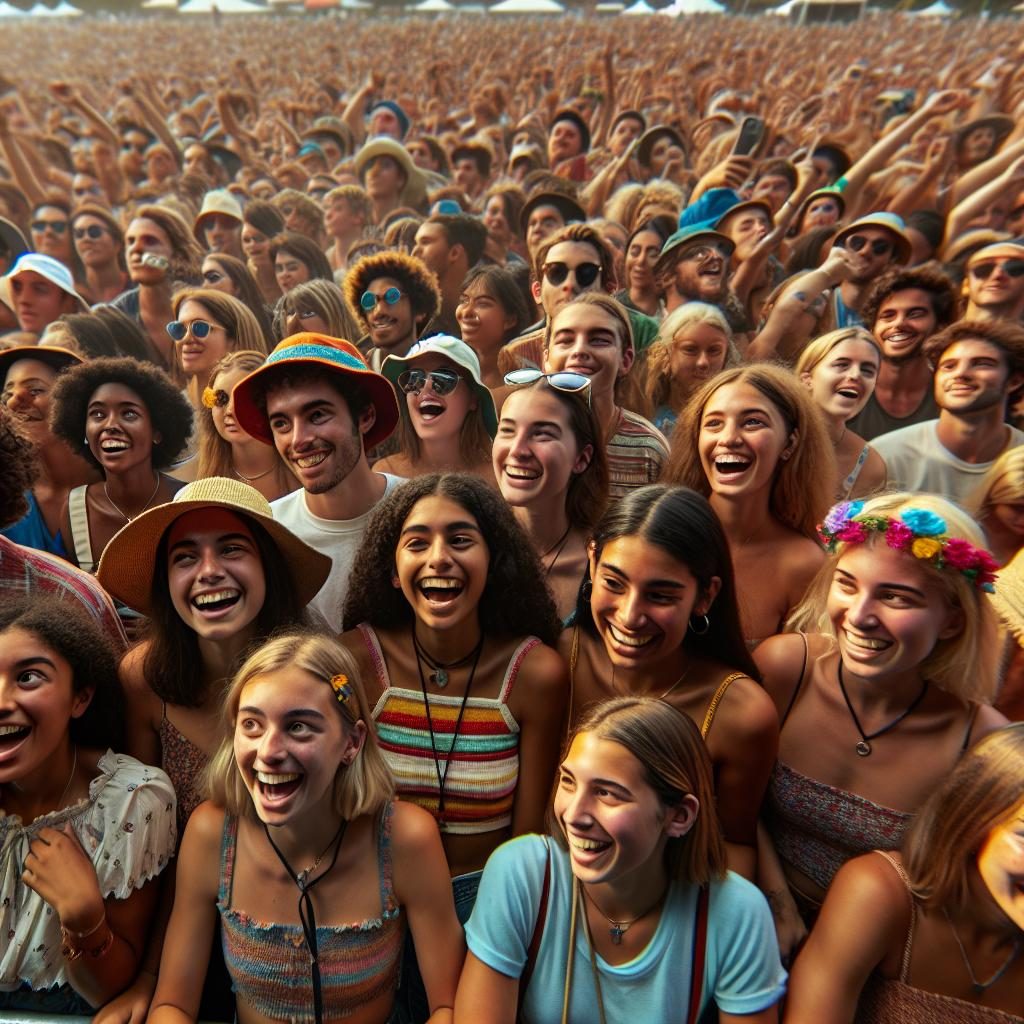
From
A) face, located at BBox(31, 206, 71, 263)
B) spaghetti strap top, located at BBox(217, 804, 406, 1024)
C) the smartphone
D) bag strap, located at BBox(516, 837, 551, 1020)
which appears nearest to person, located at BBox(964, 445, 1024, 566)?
bag strap, located at BBox(516, 837, 551, 1020)

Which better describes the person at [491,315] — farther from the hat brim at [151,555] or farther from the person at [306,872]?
the person at [306,872]

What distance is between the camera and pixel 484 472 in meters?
3.31

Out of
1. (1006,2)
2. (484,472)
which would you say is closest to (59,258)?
(484,472)

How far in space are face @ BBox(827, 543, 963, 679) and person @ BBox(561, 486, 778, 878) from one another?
258 mm

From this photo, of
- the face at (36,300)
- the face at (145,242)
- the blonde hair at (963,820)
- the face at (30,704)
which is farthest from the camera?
the face at (145,242)

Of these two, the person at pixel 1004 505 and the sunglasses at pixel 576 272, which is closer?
the person at pixel 1004 505

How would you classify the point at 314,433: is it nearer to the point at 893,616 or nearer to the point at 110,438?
the point at 110,438

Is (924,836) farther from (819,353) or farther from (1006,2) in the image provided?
(1006,2)

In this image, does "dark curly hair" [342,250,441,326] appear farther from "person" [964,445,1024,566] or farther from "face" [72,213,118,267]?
"face" [72,213,118,267]

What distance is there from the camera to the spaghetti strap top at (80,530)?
116 inches

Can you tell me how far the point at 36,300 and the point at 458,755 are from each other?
4.71m

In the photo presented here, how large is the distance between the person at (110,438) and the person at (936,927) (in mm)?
2747

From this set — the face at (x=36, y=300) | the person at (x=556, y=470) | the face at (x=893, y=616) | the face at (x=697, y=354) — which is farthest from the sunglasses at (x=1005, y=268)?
the face at (x=36, y=300)

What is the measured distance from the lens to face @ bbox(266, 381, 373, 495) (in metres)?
2.65
